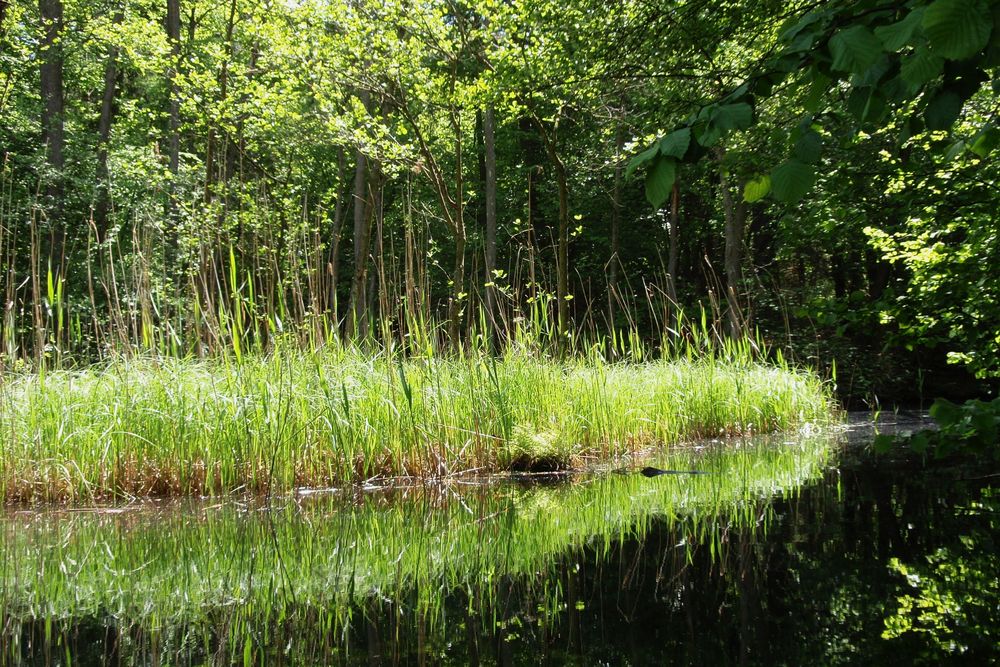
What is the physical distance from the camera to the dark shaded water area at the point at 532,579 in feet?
5.28

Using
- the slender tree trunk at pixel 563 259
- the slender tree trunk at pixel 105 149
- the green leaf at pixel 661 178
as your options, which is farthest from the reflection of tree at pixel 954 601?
the slender tree trunk at pixel 105 149

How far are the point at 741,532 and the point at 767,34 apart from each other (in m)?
4.55

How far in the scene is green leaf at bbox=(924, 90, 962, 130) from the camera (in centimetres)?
126

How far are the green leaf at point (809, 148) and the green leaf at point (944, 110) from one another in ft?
0.68

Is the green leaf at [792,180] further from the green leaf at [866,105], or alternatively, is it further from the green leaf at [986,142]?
the green leaf at [986,142]

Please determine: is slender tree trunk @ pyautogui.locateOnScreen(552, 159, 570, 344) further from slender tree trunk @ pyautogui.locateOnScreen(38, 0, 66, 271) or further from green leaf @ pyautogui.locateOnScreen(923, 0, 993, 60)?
slender tree trunk @ pyautogui.locateOnScreen(38, 0, 66, 271)

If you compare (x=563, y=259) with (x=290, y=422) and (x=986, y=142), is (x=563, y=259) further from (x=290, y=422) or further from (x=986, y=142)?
(x=986, y=142)

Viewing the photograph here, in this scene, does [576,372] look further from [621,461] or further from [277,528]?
[277,528]

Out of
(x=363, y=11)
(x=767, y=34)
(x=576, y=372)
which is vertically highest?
(x=363, y=11)

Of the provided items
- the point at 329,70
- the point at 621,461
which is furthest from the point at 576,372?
the point at 329,70

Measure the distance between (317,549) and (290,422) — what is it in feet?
5.00

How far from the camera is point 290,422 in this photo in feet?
13.2

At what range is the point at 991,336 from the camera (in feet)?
9.63

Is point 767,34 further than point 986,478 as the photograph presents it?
Yes
